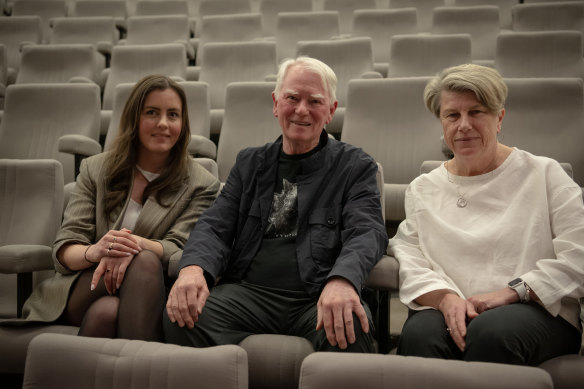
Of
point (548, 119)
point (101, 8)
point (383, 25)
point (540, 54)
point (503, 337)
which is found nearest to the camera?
point (503, 337)

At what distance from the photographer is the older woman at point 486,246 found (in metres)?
0.43

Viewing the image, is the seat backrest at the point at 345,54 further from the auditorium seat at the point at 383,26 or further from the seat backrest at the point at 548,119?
the seat backrest at the point at 548,119

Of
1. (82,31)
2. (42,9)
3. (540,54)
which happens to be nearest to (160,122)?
(540,54)

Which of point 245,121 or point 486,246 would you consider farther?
point 245,121

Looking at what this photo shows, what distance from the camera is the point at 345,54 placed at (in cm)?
128

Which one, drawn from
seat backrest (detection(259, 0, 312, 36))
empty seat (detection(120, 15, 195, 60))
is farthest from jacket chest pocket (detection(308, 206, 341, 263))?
seat backrest (detection(259, 0, 312, 36))

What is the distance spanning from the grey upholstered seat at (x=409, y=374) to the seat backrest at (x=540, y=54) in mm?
1029

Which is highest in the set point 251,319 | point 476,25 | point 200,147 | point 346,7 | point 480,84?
point 346,7

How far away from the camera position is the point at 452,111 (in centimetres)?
52

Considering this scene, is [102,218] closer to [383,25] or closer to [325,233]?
[325,233]

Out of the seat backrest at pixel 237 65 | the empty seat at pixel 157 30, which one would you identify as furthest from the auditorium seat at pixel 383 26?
the empty seat at pixel 157 30

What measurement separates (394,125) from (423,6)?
990mm

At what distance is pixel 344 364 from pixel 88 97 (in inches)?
36.8

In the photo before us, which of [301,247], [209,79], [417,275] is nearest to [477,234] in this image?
[417,275]
